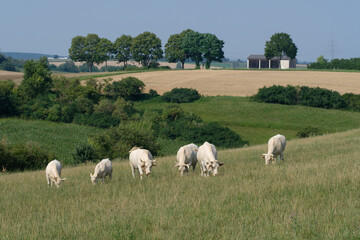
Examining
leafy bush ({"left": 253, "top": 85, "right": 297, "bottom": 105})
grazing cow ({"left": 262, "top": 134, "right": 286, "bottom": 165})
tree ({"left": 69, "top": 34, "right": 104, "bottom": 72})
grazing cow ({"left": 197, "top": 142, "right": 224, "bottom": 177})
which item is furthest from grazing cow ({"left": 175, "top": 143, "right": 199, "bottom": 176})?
Result: tree ({"left": 69, "top": 34, "right": 104, "bottom": 72})

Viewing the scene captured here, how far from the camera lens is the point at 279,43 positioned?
180875 millimetres

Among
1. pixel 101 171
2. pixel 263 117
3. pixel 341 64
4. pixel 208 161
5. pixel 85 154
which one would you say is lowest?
pixel 263 117

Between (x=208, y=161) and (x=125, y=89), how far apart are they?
90.6 m

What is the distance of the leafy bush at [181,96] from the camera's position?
102688 millimetres

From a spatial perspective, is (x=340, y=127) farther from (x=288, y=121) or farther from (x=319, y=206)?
(x=319, y=206)

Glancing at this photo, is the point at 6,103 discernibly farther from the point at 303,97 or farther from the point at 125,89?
the point at 303,97

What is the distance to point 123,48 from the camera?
A: 570 ft

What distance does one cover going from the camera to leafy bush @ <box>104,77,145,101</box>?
10700cm

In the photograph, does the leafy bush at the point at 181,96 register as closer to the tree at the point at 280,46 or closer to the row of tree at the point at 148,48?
the row of tree at the point at 148,48

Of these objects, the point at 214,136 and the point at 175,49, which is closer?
the point at 214,136

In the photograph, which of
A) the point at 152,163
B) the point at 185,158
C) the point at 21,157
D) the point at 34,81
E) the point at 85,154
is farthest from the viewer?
the point at 34,81

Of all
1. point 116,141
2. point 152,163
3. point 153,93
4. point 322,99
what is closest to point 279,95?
point 322,99

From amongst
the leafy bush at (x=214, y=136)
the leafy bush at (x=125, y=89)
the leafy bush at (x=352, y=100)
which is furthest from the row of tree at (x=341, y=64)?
the leafy bush at (x=214, y=136)

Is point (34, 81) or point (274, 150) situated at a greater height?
point (34, 81)
